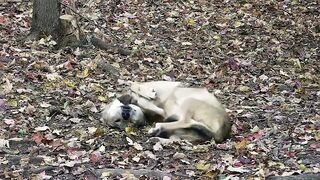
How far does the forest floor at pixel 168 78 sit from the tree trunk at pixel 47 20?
269 millimetres

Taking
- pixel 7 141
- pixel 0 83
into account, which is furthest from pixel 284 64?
pixel 7 141

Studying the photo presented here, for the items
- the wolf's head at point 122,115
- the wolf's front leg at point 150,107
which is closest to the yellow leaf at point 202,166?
the wolf's head at point 122,115

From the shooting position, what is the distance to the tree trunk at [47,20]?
34.9 feet

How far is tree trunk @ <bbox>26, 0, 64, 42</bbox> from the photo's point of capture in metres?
10.6

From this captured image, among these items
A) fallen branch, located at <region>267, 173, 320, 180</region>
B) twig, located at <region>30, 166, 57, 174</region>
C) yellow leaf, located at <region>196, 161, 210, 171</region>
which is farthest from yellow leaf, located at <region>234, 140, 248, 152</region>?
twig, located at <region>30, 166, 57, 174</region>

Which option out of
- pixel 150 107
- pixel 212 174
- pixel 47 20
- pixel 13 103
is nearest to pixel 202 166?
pixel 212 174

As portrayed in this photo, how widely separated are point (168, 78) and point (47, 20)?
249 cm

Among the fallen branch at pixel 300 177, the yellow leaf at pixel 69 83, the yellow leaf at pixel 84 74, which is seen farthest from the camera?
the yellow leaf at pixel 84 74

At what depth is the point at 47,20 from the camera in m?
10.7

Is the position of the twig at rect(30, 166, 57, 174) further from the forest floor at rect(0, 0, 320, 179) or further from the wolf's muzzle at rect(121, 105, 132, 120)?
the wolf's muzzle at rect(121, 105, 132, 120)

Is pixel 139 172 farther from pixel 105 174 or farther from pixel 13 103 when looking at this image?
pixel 13 103

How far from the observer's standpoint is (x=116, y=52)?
10.9 m

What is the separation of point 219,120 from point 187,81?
2921mm

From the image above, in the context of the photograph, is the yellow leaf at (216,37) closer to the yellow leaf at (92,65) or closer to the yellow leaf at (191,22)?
the yellow leaf at (191,22)
